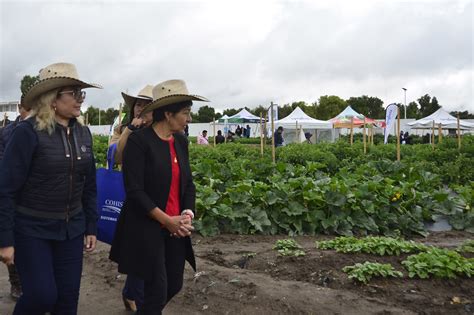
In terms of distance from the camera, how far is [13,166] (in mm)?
3049

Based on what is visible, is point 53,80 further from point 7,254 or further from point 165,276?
point 165,276

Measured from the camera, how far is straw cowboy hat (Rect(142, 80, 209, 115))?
3531 millimetres

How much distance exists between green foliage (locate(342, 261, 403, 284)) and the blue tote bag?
7.43ft

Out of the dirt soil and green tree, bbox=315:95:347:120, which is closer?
the dirt soil

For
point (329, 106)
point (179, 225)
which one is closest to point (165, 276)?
point (179, 225)

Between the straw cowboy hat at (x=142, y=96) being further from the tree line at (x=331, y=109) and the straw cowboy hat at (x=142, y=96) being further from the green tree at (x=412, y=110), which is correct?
the green tree at (x=412, y=110)

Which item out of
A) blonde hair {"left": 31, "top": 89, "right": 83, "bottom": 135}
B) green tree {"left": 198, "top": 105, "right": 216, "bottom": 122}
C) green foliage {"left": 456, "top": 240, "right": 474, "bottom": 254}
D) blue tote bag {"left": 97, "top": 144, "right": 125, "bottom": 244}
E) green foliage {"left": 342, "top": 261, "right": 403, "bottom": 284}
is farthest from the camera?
green tree {"left": 198, "top": 105, "right": 216, "bottom": 122}

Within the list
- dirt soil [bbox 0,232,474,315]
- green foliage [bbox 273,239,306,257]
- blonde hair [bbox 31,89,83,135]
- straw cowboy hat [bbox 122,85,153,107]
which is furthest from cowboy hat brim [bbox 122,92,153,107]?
green foliage [bbox 273,239,306,257]

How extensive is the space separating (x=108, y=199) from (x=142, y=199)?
1.05 metres

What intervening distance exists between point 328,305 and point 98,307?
2.05 metres

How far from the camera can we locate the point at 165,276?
3.41 m

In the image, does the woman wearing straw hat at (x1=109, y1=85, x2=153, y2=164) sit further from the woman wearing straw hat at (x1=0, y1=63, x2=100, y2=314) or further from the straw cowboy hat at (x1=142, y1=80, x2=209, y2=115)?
the woman wearing straw hat at (x1=0, y1=63, x2=100, y2=314)

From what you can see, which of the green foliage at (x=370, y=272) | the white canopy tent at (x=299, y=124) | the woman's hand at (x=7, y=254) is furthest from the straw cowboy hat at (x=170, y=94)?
the white canopy tent at (x=299, y=124)

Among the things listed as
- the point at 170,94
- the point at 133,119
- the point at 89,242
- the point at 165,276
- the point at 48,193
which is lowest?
the point at 165,276
